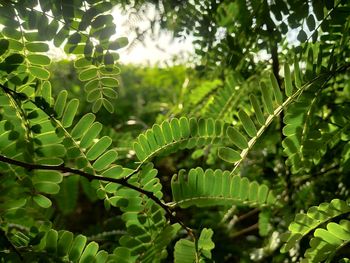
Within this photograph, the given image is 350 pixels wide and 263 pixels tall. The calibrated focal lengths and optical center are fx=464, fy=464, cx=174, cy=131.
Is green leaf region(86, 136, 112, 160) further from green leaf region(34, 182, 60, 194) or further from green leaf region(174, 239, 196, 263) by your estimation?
green leaf region(174, 239, 196, 263)

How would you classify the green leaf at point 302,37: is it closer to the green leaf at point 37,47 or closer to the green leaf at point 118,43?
the green leaf at point 118,43

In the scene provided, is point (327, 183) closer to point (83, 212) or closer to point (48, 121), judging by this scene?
point (48, 121)

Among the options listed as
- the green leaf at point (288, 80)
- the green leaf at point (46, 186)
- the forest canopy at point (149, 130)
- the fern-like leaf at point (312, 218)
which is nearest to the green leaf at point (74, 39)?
the forest canopy at point (149, 130)

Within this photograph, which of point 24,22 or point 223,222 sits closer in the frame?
point 24,22

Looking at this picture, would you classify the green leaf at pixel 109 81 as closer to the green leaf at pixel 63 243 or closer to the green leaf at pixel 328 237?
the green leaf at pixel 63 243

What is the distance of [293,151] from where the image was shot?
2.82 feet

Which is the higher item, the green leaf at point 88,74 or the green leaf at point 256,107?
the green leaf at point 88,74

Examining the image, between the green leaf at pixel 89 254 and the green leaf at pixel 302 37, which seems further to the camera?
the green leaf at pixel 302 37

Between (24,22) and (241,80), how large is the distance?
619 millimetres

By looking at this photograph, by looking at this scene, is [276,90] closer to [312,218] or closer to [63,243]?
[312,218]

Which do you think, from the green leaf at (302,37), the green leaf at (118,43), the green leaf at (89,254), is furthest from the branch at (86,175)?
the green leaf at (302,37)

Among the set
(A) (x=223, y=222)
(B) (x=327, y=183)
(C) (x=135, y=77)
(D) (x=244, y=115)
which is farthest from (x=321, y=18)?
(C) (x=135, y=77)

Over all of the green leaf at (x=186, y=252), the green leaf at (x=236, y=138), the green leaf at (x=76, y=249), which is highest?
the green leaf at (x=236, y=138)

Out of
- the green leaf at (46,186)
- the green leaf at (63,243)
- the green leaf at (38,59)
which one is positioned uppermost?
the green leaf at (38,59)
